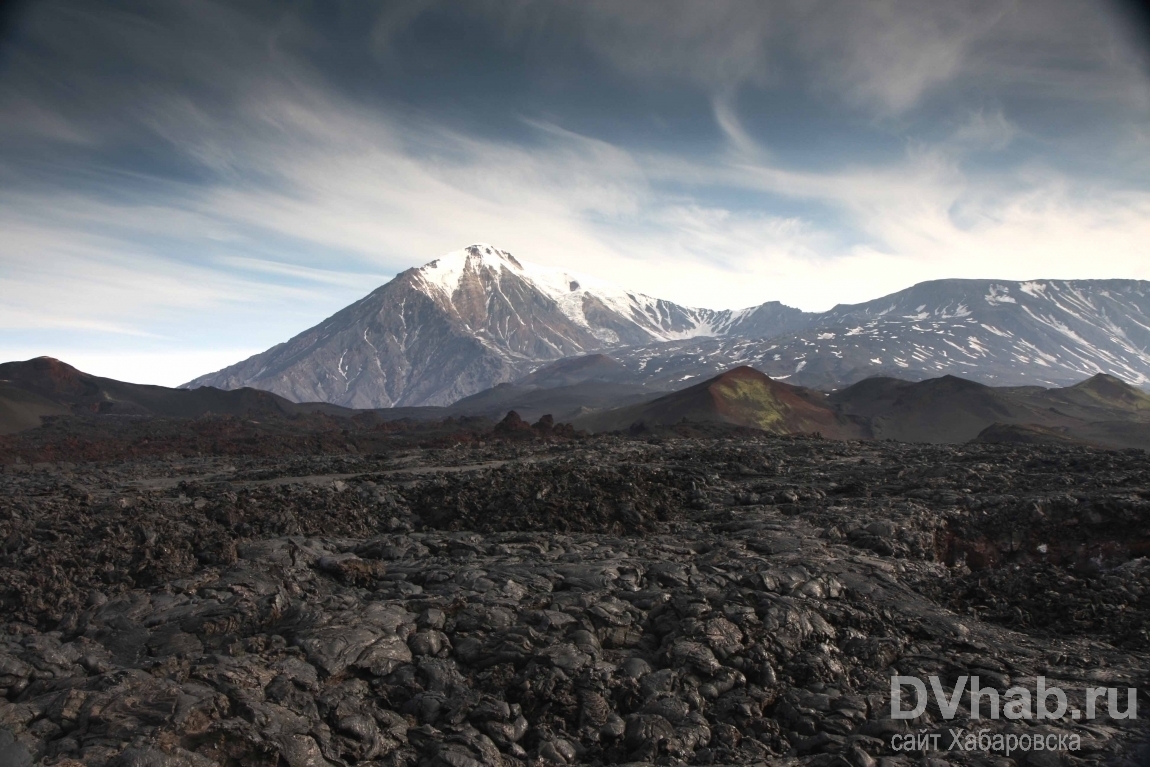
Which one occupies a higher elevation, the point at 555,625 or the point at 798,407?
the point at 798,407

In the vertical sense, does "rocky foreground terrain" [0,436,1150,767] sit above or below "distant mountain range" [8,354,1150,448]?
below

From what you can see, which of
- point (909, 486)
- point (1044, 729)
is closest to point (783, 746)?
point (1044, 729)

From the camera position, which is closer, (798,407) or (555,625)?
(555,625)

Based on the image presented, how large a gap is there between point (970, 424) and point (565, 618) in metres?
83.7

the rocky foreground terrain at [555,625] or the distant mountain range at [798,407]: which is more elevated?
Answer: the distant mountain range at [798,407]

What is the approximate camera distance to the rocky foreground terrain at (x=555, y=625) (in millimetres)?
8695

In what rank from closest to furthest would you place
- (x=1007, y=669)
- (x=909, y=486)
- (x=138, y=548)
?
(x=1007, y=669) → (x=138, y=548) → (x=909, y=486)

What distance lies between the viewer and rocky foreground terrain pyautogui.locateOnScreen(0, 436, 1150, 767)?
28.5ft

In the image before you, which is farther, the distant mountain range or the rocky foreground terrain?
the distant mountain range

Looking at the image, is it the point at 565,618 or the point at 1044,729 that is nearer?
the point at 1044,729

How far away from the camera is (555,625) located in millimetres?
11352

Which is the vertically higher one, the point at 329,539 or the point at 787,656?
the point at 329,539

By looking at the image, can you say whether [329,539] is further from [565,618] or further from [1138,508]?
[1138,508]

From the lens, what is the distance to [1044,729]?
9.09 meters
